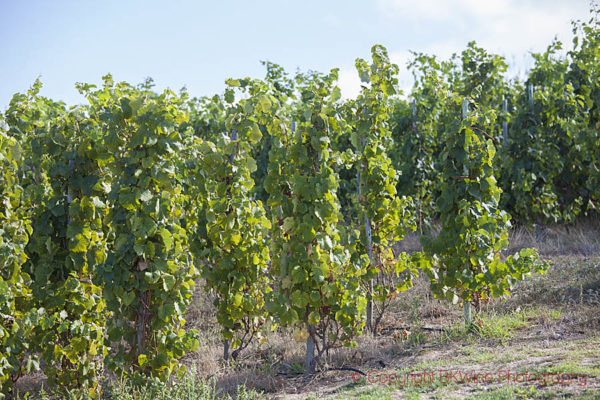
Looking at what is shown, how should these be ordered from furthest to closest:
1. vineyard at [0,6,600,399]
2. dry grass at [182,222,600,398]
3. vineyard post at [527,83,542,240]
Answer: vineyard post at [527,83,542,240] < dry grass at [182,222,600,398] < vineyard at [0,6,600,399]

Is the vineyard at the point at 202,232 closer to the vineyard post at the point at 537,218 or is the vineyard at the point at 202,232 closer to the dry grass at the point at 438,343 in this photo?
the dry grass at the point at 438,343

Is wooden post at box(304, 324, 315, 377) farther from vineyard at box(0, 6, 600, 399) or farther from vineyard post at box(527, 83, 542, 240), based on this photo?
vineyard post at box(527, 83, 542, 240)

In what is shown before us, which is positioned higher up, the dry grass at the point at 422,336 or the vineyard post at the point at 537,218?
the vineyard post at the point at 537,218

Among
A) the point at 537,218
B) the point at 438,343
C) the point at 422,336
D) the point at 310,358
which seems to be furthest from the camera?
the point at 537,218

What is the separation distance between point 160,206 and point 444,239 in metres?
2.43

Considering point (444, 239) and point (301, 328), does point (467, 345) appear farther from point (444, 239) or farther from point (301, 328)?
point (301, 328)

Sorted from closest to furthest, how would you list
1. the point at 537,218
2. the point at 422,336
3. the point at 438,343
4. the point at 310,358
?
the point at 310,358 < the point at 438,343 < the point at 422,336 < the point at 537,218

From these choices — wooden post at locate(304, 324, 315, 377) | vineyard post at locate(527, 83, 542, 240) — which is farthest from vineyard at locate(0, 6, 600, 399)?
vineyard post at locate(527, 83, 542, 240)

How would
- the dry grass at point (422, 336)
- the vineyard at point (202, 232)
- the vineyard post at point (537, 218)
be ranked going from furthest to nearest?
the vineyard post at point (537, 218) → the dry grass at point (422, 336) → the vineyard at point (202, 232)

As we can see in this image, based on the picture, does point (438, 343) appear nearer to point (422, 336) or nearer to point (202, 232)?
point (422, 336)

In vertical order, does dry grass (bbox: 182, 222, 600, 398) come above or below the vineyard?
below

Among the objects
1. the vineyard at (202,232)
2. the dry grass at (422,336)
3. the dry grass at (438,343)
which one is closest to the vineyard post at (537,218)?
the dry grass at (422,336)

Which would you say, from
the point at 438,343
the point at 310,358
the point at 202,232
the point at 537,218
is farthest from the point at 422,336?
the point at 537,218

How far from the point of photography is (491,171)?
4.57 m
